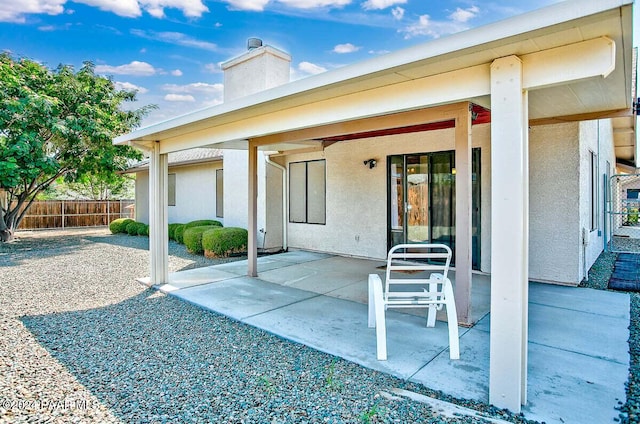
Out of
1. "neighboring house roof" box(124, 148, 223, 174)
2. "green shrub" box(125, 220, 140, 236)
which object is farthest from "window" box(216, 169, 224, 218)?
"green shrub" box(125, 220, 140, 236)

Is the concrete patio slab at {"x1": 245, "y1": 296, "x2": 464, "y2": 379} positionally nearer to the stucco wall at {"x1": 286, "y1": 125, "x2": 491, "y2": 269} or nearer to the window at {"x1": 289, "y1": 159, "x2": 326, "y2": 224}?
the stucco wall at {"x1": 286, "y1": 125, "x2": 491, "y2": 269}

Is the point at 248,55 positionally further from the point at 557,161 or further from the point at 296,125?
the point at 557,161

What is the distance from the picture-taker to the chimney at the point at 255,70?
35.6 ft

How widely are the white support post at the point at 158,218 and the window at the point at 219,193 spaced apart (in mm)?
6396

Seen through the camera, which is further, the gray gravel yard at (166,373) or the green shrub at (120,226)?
the green shrub at (120,226)

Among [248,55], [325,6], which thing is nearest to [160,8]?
[248,55]

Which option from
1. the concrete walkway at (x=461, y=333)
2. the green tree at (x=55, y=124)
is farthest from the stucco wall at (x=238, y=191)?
the green tree at (x=55, y=124)

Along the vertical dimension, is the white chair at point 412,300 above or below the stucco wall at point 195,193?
below

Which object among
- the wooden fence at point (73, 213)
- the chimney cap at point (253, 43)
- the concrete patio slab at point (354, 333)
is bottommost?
the concrete patio slab at point (354, 333)

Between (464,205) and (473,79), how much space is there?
183 cm

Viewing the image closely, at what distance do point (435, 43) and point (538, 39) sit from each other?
689mm

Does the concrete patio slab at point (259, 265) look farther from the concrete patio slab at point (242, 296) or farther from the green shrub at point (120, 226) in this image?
the green shrub at point (120, 226)

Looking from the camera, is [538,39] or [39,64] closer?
[538,39]

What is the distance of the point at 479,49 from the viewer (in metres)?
2.77
